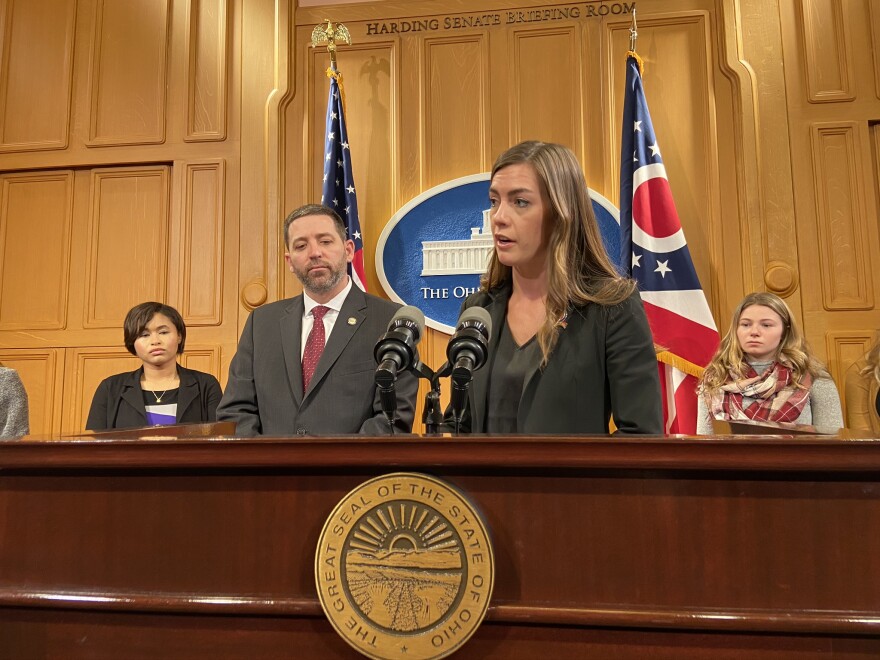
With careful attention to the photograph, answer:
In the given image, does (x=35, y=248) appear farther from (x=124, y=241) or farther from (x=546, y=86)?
(x=546, y=86)

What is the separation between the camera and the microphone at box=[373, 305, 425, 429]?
1.20m

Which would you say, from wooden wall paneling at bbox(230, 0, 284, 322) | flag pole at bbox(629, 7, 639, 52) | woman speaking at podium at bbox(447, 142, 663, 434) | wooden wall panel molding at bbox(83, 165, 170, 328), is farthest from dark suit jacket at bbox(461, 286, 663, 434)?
wooden wall panel molding at bbox(83, 165, 170, 328)

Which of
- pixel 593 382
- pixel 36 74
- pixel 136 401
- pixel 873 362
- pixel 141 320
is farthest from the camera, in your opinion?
pixel 36 74

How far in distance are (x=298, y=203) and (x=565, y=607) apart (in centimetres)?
378

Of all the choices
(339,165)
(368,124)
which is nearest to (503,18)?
(368,124)

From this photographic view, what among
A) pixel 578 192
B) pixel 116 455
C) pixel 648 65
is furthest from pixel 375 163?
pixel 116 455

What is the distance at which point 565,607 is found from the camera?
1013mm

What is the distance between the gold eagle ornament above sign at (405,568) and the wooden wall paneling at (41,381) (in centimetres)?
417

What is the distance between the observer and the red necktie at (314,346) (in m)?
2.39

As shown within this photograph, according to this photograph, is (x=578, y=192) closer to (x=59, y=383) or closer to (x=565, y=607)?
(x=565, y=607)

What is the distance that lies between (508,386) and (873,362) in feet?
9.27

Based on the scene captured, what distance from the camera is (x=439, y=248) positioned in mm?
4281

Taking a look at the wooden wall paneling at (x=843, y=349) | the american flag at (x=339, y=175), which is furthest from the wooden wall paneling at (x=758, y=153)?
the american flag at (x=339, y=175)

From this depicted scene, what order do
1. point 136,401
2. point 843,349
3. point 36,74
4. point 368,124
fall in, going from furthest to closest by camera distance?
1. point 36,74
2. point 368,124
3. point 843,349
4. point 136,401
